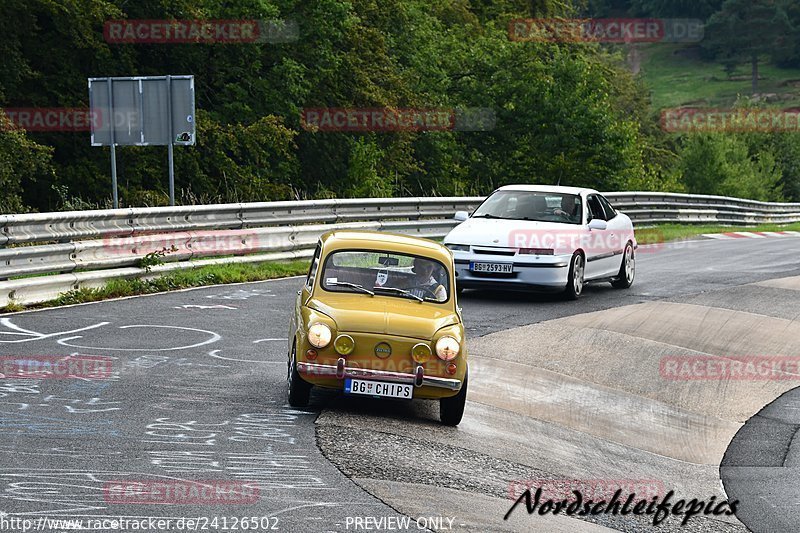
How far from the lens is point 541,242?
54.4 feet

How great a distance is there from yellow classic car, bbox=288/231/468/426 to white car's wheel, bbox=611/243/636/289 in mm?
9102

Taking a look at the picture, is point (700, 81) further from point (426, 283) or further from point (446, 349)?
point (446, 349)

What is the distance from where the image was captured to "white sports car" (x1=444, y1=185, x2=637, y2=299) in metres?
16.3

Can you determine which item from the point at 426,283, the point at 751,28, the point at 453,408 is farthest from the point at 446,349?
the point at 751,28

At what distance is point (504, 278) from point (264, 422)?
25.7ft

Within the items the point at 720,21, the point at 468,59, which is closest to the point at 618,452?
the point at 468,59

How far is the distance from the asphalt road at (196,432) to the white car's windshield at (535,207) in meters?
3.01

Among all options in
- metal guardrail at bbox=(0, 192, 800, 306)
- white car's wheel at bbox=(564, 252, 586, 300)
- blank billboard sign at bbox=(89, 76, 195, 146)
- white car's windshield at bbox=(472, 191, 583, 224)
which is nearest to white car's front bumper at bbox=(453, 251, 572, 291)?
white car's wheel at bbox=(564, 252, 586, 300)

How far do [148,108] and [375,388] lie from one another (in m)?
12.3

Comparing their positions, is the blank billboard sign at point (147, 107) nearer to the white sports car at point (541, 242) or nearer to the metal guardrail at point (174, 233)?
the metal guardrail at point (174, 233)

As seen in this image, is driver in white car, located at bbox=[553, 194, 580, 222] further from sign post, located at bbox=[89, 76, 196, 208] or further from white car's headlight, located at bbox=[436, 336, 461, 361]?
white car's headlight, located at bbox=[436, 336, 461, 361]

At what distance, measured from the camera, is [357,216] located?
21797mm

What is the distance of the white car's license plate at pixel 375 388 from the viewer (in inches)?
359

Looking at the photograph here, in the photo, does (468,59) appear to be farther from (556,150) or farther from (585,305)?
(585,305)
